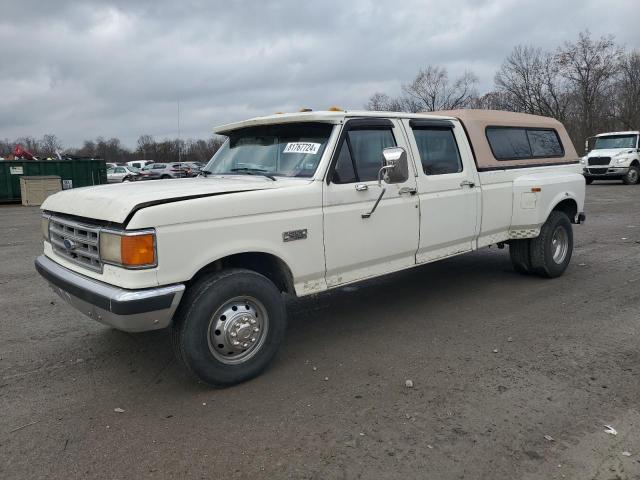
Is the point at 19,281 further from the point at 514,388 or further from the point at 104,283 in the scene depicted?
the point at 514,388

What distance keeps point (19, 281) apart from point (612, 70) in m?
51.9

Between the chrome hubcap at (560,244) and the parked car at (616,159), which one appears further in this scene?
the parked car at (616,159)

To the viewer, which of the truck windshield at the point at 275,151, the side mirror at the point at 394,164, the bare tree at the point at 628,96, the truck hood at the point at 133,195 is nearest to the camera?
the truck hood at the point at 133,195

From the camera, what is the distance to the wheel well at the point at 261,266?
3.79 m

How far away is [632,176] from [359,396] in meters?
24.0

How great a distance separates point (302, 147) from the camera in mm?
4418

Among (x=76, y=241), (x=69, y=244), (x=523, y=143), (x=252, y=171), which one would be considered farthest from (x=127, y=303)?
(x=523, y=143)

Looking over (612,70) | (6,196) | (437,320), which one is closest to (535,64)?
(612,70)

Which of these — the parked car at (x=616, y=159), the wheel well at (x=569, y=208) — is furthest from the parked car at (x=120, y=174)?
the wheel well at (x=569, y=208)

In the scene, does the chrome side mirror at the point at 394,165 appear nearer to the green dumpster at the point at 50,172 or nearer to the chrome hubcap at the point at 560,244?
the chrome hubcap at the point at 560,244

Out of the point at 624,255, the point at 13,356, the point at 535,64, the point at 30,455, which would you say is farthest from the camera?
the point at 535,64

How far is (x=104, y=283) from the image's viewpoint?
345cm

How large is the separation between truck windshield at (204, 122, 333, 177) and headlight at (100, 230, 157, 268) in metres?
1.47

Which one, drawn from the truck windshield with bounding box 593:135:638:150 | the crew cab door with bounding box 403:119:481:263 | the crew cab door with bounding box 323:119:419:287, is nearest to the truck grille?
the crew cab door with bounding box 323:119:419:287
